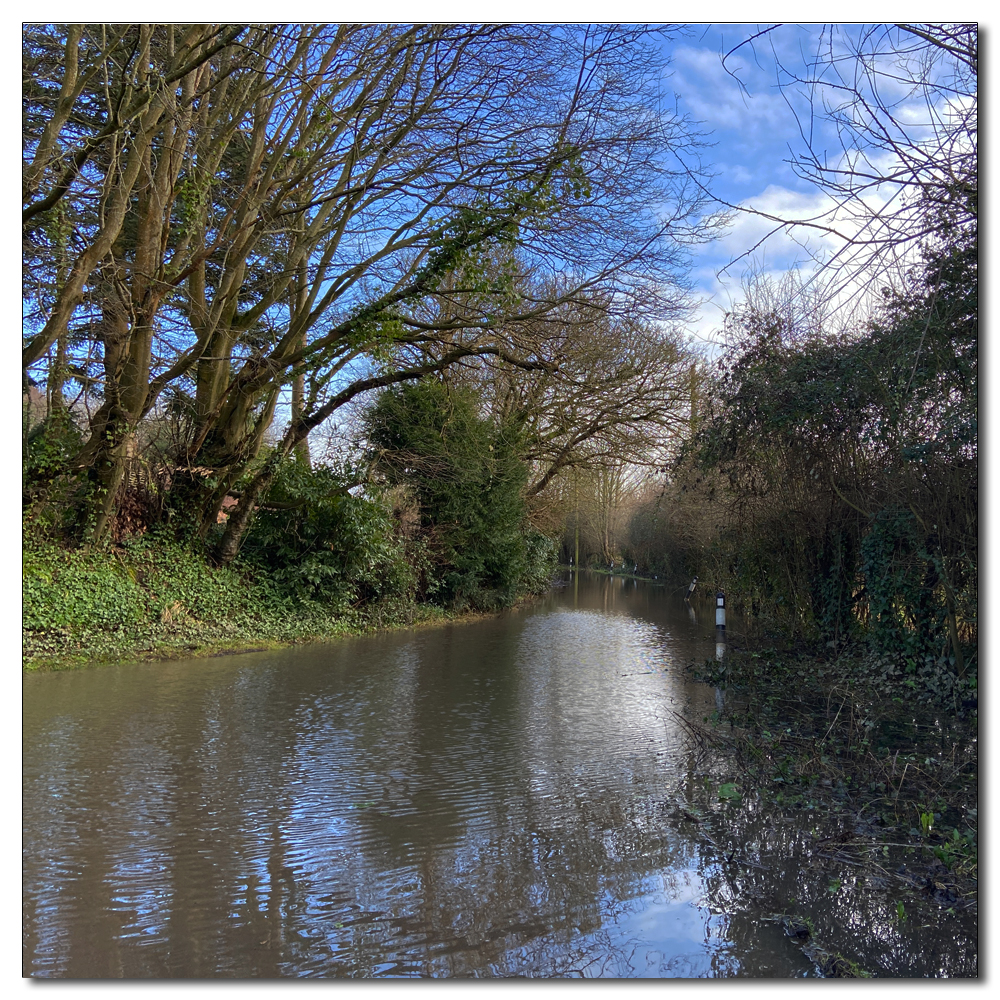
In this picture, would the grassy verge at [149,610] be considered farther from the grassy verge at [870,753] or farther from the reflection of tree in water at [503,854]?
the grassy verge at [870,753]

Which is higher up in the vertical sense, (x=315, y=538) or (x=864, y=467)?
(x=864, y=467)

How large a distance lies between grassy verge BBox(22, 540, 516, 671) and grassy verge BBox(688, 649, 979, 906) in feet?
22.0

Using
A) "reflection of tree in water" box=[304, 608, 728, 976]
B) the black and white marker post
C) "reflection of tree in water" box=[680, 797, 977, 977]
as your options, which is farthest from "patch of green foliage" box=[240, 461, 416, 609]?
"reflection of tree in water" box=[680, 797, 977, 977]

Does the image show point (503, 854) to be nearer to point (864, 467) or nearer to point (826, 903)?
point (826, 903)

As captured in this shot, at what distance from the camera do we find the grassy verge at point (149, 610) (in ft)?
31.1

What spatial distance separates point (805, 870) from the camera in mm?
3822

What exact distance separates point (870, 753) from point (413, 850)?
118 inches

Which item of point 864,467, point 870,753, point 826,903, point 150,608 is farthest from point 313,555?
point 826,903

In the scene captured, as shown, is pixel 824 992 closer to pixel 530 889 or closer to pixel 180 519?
pixel 530 889

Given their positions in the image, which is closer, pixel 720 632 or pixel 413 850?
pixel 413 850

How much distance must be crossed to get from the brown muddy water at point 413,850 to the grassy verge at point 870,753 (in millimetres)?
234

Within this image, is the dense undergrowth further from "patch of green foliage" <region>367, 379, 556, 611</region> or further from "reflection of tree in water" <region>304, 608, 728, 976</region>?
"reflection of tree in water" <region>304, 608, 728, 976</region>

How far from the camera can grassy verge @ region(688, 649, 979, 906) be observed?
155 inches

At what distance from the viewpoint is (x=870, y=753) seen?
5.02 meters
